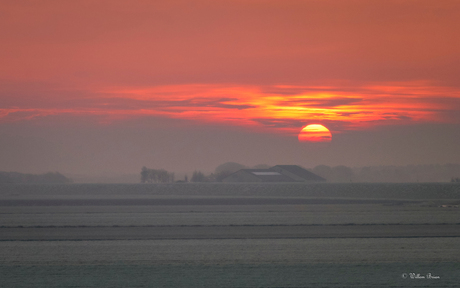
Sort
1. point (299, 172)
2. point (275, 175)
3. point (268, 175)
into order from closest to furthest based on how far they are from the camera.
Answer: point (268, 175), point (275, 175), point (299, 172)

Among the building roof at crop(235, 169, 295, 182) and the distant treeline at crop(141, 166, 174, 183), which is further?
the distant treeline at crop(141, 166, 174, 183)

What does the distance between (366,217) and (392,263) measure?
19461 millimetres

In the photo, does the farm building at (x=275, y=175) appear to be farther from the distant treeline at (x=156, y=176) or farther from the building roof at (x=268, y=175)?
the distant treeline at (x=156, y=176)

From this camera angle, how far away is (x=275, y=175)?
10388cm

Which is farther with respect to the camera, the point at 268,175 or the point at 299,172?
the point at 299,172

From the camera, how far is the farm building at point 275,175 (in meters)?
99.1

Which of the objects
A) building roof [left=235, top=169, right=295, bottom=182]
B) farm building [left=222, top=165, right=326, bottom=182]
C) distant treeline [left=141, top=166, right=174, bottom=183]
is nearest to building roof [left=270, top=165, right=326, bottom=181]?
farm building [left=222, top=165, right=326, bottom=182]

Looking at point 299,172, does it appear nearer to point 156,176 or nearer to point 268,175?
point 268,175

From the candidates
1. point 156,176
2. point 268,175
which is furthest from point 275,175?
point 156,176

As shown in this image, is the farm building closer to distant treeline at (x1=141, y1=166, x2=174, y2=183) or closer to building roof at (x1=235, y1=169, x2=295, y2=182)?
building roof at (x1=235, y1=169, x2=295, y2=182)

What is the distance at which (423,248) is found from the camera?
2125 centimetres

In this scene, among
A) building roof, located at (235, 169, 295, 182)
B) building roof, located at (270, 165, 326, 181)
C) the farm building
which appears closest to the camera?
the farm building

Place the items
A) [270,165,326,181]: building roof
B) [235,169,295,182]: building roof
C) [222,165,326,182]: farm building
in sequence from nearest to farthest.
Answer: [222,165,326,182]: farm building → [235,169,295,182]: building roof → [270,165,326,181]: building roof

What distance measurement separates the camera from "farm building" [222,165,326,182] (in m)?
99.1
